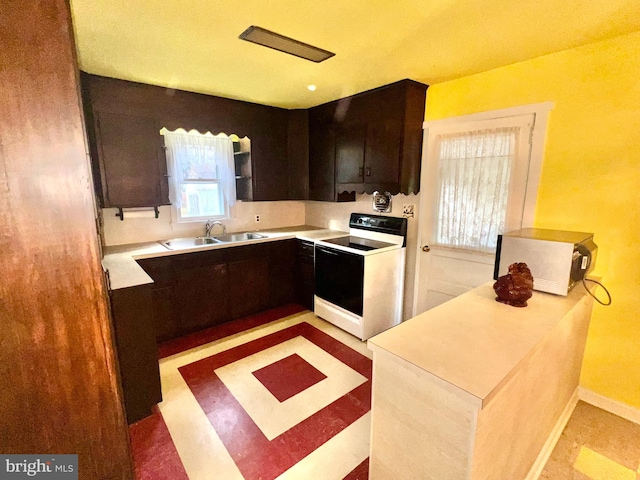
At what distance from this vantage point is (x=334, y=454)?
1638 millimetres

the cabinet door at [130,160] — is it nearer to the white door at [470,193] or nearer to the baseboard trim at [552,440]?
the white door at [470,193]

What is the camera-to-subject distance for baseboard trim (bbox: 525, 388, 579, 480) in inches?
59.0

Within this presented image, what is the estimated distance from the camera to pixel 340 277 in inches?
114

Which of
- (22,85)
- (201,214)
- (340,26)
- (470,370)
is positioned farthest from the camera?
(201,214)

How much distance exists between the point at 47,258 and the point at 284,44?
1.70 meters

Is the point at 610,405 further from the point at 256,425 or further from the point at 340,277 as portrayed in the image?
the point at 256,425

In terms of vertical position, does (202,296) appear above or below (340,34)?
below

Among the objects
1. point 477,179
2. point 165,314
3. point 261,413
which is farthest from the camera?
point 165,314

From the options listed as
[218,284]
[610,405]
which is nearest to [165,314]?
[218,284]

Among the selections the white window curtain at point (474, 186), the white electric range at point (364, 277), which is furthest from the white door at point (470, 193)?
the white electric range at point (364, 277)

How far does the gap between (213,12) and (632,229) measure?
2694 mm

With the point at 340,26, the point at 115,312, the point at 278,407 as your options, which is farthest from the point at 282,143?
the point at 278,407

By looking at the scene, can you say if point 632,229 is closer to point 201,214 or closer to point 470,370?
point 470,370

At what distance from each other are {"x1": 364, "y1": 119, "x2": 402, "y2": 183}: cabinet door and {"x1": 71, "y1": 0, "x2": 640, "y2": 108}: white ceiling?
388mm
